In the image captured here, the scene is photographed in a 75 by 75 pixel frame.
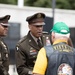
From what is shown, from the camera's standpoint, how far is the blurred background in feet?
65.2

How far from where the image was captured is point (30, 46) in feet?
23.4

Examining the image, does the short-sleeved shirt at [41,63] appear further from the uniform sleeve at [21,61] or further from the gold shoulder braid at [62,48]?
the uniform sleeve at [21,61]

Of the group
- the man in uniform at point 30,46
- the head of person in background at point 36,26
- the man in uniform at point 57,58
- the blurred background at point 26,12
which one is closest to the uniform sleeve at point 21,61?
the man in uniform at point 30,46

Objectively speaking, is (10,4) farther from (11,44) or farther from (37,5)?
(11,44)

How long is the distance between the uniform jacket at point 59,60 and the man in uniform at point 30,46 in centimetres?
133

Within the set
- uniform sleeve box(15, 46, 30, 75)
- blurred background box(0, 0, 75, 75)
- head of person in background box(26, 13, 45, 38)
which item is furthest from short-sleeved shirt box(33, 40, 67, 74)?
blurred background box(0, 0, 75, 75)

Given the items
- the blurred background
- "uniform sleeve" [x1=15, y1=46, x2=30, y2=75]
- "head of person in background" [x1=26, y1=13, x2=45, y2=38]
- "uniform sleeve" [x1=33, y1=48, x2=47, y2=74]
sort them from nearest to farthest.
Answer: "uniform sleeve" [x1=33, y1=48, x2=47, y2=74] → "uniform sleeve" [x1=15, y1=46, x2=30, y2=75] → "head of person in background" [x1=26, y1=13, x2=45, y2=38] → the blurred background

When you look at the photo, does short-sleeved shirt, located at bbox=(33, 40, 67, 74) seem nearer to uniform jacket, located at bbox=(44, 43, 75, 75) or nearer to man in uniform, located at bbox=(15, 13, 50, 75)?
uniform jacket, located at bbox=(44, 43, 75, 75)

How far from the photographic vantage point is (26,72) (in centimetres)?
693

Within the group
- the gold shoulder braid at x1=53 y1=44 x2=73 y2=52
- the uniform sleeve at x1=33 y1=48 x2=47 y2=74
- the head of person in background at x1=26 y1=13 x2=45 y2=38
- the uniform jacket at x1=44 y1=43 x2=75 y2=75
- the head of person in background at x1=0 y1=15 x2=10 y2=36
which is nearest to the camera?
the uniform sleeve at x1=33 y1=48 x2=47 y2=74

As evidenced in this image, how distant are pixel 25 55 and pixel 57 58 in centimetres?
144

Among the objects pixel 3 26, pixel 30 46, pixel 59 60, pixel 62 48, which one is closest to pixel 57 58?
pixel 59 60

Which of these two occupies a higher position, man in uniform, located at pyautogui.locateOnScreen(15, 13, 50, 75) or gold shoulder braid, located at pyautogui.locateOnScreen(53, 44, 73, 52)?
gold shoulder braid, located at pyautogui.locateOnScreen(53, 44, 73, 52)

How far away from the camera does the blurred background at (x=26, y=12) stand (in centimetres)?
1987
